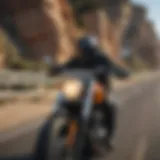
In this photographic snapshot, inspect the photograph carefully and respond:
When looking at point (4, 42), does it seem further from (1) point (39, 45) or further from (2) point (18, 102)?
(2) point (18, 102)

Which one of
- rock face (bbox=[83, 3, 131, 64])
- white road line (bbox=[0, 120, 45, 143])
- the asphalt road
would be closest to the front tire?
the asphalt road

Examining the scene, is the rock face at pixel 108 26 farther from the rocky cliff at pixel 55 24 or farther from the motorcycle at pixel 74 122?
the motorcycle at pixel 74 122

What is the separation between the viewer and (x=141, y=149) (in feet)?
25.7

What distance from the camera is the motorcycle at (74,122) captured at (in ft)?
18.9

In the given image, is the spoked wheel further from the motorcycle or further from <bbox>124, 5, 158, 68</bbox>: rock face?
<bbox>124, 5, 158, 68</bbox>: rock face

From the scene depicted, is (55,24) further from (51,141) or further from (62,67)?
(51,141)

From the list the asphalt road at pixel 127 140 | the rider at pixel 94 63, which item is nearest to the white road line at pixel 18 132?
the asphalt road at pixel 127 140

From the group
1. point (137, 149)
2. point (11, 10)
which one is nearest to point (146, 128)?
point (137, 149)

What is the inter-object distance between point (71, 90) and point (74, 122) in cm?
39

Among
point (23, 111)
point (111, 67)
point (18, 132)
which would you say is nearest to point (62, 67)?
point (111, 67)

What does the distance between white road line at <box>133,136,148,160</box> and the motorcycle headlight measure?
1.42 metres

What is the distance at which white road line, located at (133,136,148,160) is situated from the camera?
7.18 meters

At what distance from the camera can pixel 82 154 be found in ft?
23.0

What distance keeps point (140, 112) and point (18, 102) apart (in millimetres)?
4516
